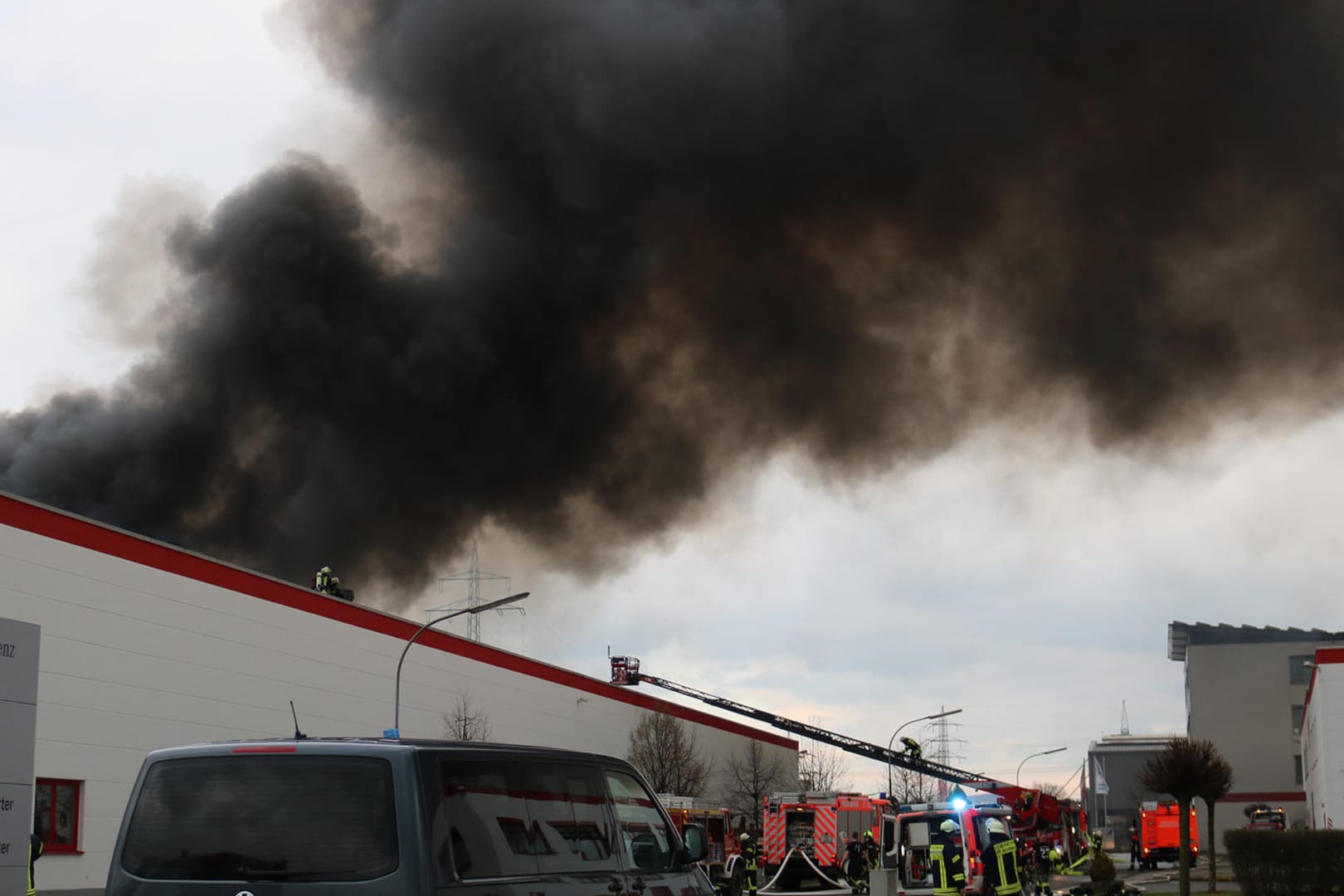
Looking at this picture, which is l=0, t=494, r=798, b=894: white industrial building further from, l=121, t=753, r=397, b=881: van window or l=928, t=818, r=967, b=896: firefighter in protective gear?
l=121, t=753, r=397, b=881: van window

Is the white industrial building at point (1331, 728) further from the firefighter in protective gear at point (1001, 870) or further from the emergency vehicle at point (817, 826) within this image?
the firefighter in protective gear at point (1001, 870)

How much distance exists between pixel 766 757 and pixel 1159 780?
177 feet

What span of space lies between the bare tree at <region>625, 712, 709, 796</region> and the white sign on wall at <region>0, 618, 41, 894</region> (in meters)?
54.0

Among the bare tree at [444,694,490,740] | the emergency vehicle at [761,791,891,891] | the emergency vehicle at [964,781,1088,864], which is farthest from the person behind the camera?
the bare tree at [444,694,490,740]

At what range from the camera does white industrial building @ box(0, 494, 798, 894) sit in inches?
1050

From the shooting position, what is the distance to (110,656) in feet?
93.7

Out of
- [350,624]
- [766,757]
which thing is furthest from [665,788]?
[350,624]

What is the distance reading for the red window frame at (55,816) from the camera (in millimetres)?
26375

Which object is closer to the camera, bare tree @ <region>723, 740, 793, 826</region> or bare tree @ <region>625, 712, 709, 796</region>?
bare tree @ <region>625, 712, 709, 796</region>

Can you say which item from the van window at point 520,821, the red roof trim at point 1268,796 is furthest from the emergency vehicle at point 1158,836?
the van window at point 520,821

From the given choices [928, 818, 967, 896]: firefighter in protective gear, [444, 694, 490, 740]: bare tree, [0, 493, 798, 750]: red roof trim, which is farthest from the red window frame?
[928, 818, 967, 896]: firefighter in protective gear

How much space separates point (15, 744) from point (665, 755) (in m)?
56.8

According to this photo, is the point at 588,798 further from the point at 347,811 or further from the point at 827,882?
the point at 827,882

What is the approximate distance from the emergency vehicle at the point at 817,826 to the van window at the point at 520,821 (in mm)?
26141
